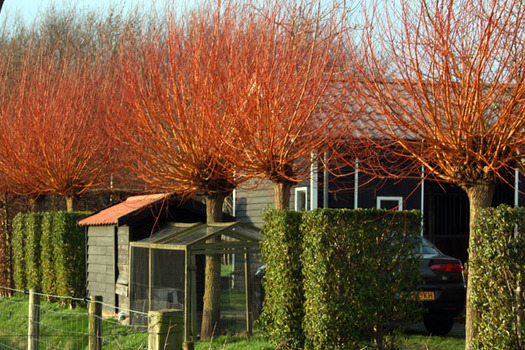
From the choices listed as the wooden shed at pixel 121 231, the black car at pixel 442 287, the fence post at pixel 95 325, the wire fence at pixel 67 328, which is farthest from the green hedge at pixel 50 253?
the fence post at pixel 95 325

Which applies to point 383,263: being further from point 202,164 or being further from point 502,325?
point 202,164

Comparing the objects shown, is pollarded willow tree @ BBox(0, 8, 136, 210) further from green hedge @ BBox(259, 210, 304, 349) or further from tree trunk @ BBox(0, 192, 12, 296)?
green hedge @ BBox(259, 210, 304, 349)

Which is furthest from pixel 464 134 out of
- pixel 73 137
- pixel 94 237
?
pixel 73 137

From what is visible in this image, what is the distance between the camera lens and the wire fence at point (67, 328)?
9109 mm

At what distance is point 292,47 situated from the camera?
37.8 ft

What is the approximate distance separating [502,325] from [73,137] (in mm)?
13710

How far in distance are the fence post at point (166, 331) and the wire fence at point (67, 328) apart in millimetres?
2448

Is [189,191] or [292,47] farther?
[189,191]

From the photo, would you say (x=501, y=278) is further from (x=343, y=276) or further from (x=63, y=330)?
(x=63, y=330)

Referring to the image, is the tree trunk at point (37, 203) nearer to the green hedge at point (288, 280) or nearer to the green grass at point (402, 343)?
the green grass at point (402, 343)

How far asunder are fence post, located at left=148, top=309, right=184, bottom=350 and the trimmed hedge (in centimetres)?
352

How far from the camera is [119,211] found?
14.3 meters

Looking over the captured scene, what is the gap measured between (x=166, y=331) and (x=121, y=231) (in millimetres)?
8321

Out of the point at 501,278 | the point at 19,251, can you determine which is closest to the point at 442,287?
the point at 501,278
